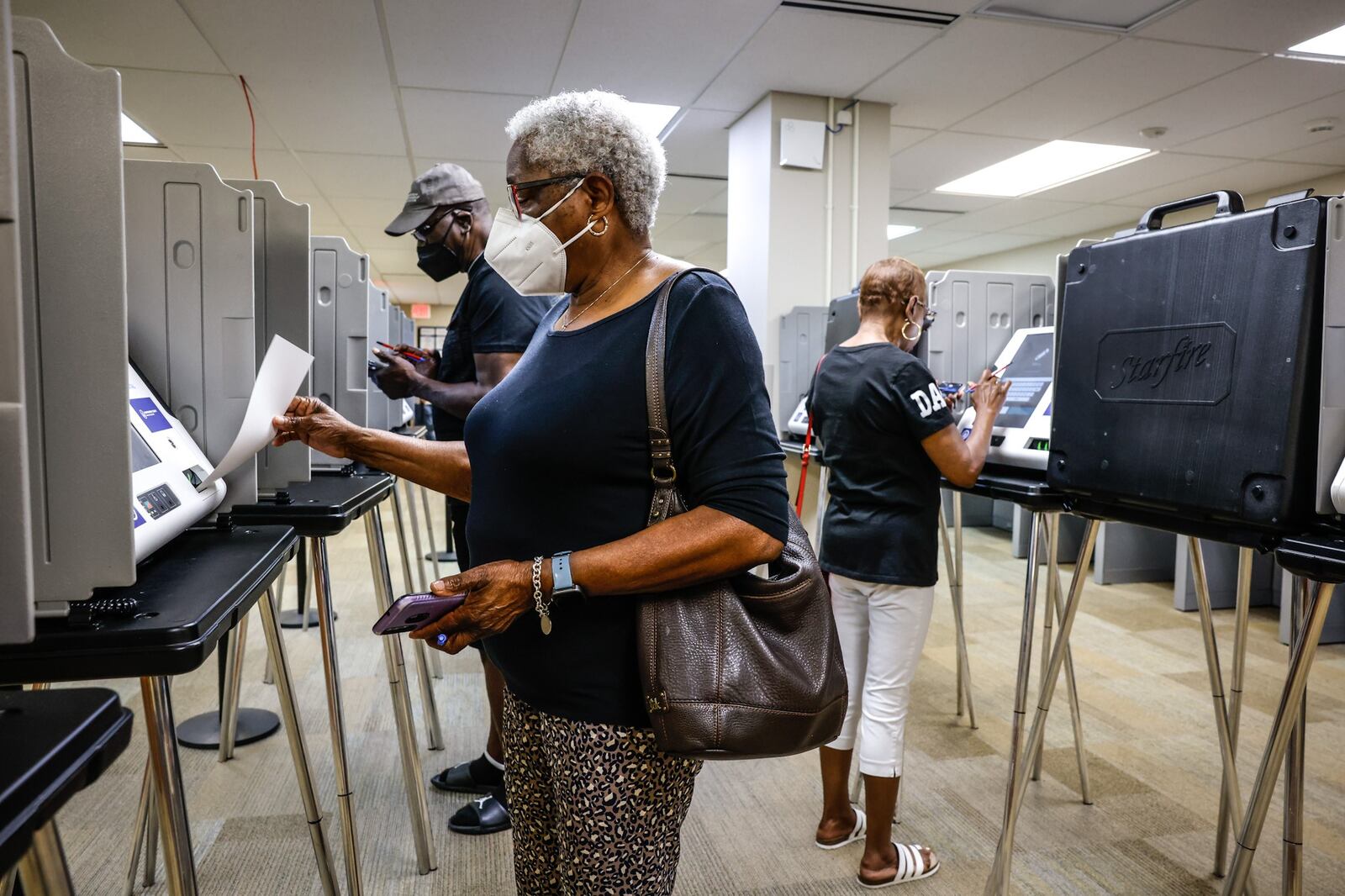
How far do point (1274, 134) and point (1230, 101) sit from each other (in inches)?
31.8

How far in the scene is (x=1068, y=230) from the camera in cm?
755

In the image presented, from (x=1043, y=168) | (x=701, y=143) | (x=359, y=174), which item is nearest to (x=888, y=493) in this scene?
(x=701, y=143)

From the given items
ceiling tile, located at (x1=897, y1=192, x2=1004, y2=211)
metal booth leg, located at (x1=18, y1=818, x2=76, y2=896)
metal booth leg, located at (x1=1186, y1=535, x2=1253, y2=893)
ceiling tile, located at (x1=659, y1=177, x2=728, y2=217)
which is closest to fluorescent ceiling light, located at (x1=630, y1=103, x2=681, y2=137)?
ceiling tile, located at (x1=659, y1=177, x2=728, y2=217)

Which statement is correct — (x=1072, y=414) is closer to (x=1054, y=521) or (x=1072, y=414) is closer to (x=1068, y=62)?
(x=1054, y=521)

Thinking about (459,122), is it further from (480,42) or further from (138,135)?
(138,135)

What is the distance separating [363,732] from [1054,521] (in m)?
2.03

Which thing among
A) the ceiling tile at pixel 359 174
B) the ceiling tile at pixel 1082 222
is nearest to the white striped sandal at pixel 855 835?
the ceiling tile at pixel 359 174

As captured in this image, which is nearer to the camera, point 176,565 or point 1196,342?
point 176,565

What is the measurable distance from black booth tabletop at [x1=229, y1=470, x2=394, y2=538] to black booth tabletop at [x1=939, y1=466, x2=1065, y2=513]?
1.14 meters

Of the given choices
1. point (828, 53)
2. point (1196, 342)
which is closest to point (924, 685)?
point (1196, 342)

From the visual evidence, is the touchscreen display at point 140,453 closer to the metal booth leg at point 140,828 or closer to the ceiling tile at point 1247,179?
the metal booth leg at point 140,828

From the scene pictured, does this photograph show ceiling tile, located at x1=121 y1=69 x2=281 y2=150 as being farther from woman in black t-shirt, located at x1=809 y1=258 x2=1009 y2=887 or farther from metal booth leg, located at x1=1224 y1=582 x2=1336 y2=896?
metal booth leg, located at x1=1224 y1=582 x2=1336 y2=896

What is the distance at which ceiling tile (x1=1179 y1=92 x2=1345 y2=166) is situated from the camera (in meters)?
4.20

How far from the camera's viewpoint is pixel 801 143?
4059 millimetres
